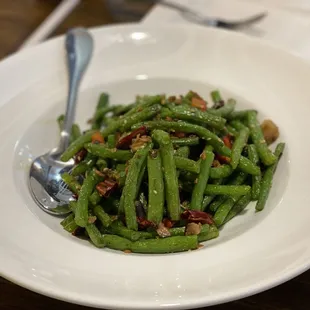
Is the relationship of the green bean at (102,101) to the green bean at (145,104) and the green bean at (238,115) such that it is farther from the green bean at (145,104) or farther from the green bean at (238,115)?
the green bean at (238,115)

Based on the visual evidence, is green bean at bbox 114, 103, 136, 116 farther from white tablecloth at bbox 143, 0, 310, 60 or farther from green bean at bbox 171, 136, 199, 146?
white tablecloth at bbox 143, 0, 310, 60

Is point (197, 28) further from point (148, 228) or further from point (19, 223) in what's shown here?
point (19, 223)

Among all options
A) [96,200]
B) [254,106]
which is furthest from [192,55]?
[96,200]

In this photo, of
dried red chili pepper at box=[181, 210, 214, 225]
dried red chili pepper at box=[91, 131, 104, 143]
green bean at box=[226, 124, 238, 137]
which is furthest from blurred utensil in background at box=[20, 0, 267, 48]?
dried red chili pepper at box=[181, 210, 214, 225]

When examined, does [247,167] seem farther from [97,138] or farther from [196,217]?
[97,138]

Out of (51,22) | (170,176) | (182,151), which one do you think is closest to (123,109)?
(182,151)

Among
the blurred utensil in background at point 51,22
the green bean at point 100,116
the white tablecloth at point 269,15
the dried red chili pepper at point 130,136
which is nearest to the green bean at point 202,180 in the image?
the dried red chili pepper at point 130,136
